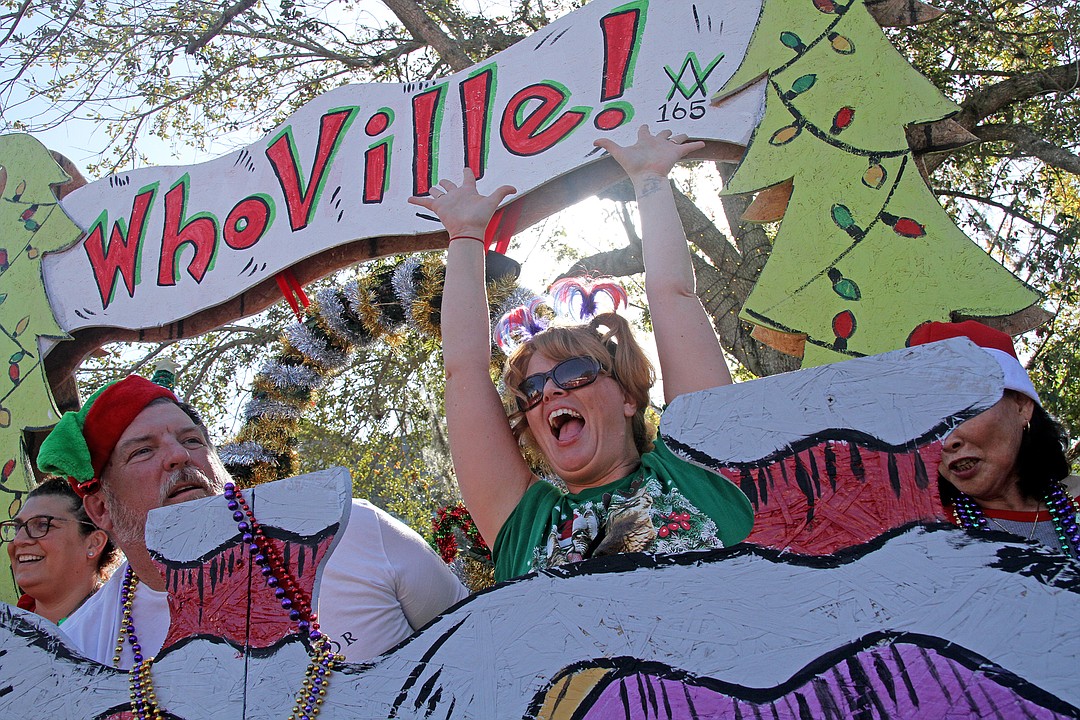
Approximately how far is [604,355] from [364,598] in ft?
2.35

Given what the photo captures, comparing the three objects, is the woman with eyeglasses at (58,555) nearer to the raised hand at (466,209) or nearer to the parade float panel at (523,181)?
the parade float panel at (523,181)

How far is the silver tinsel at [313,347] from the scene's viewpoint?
11.6 ft

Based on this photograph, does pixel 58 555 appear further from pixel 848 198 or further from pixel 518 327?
pixel 848 198

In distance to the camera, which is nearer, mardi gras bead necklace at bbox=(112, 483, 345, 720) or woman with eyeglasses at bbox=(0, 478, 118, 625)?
mardi gras bead necklace at bbox=(112, 483, 345, 720)

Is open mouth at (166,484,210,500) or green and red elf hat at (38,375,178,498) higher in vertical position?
green and red elf hat at (38,375,178,498)

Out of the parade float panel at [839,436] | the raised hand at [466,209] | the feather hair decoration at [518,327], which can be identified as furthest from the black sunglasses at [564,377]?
the parade float panel at [839,436]

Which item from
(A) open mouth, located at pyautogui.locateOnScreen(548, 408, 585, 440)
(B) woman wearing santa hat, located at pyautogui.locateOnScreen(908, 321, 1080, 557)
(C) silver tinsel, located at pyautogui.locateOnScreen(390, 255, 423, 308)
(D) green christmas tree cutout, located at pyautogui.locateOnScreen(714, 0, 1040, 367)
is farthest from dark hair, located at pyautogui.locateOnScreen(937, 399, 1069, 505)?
(C) silver tinsel, located at pyautogui.locateOnScreen(390, 255, 423, 308)

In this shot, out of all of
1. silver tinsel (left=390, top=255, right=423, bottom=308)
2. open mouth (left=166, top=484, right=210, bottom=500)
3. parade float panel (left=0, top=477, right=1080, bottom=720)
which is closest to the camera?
parade float panel (left=0, top=477, right=1080, bottom=720)

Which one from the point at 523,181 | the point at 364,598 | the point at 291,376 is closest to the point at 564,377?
the point at 364,598

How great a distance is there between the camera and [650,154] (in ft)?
7.61

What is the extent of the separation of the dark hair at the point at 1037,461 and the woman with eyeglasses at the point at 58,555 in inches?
98.0

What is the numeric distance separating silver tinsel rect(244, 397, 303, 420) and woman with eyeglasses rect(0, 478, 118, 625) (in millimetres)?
721

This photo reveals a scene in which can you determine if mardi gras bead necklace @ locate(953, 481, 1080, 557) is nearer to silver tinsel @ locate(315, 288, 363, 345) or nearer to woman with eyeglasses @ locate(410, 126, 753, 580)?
woman with eyeglasses @ locate(410, 126, 753, 580)

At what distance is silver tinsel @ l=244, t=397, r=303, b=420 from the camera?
3.66m
